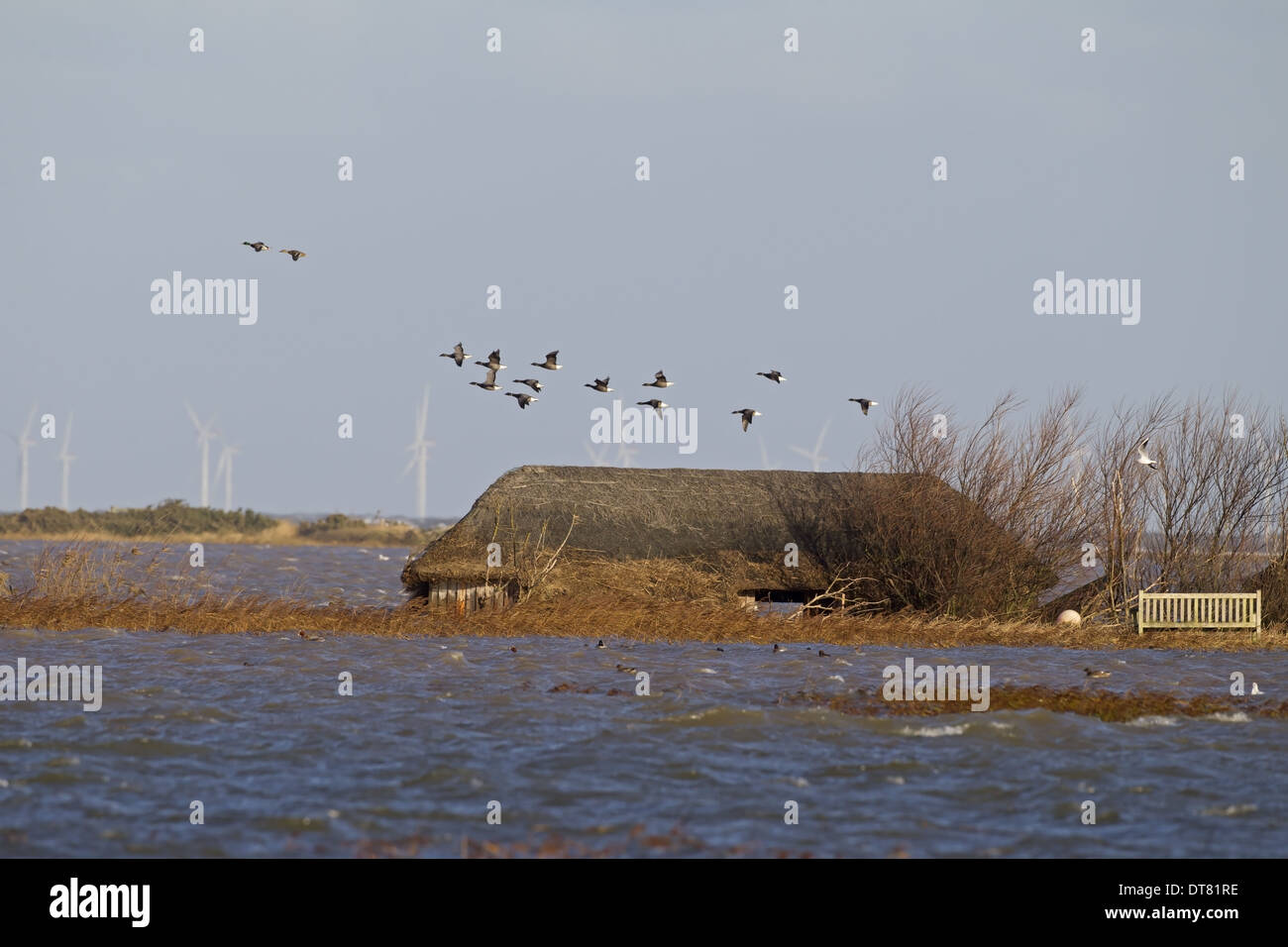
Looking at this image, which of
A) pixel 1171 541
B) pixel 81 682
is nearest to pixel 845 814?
pixel 81 682

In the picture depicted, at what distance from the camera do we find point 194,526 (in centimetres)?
9544

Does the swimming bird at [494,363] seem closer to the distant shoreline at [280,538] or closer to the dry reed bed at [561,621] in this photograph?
the dry reed bed at [561,621]

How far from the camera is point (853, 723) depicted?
61.4 feet

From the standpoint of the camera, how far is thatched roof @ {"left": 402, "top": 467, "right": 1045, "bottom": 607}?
32.9m

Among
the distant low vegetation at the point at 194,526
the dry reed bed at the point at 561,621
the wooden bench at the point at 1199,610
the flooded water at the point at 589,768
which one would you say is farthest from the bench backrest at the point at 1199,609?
the distant low vegetation at the point at 194,526

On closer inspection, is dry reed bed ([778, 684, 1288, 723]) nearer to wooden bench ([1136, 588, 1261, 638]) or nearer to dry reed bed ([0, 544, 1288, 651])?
dry reed bed ([0, 544, 1288, 651])

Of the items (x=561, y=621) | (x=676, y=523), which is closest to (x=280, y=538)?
(x=676, y=523)

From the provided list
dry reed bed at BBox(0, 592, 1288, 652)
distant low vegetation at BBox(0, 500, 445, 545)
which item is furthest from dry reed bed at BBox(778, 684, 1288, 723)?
distant low vegetation at BBox(0, 500, 445, 545)

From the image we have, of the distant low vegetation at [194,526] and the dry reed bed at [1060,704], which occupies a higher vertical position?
the distant low vegetation at [194,526]

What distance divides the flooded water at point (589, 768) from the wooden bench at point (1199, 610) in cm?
809

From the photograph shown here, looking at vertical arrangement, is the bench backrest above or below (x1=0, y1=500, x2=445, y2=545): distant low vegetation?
below

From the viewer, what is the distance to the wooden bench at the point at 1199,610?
105ft

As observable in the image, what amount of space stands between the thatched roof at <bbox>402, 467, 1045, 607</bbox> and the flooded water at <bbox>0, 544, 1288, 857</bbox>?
8.73 meters
